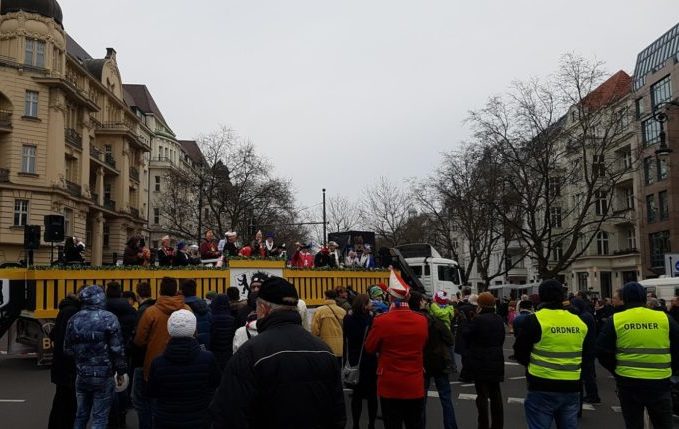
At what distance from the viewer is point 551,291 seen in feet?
18.8

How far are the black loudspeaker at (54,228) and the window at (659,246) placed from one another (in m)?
43.6

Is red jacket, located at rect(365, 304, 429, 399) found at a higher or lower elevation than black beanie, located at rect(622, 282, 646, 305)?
lower

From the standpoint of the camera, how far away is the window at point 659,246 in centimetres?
4666

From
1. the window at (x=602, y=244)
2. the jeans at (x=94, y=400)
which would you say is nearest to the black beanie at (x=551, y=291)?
the jeans at (x=94, y=400)

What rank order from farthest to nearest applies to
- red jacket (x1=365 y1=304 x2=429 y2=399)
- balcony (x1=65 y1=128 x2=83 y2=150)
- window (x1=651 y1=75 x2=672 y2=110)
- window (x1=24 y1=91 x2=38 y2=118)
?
balcony (x1=65 y1=128 x2=83 y2=150) < window (x1=651 y1=75 x2=672 y2=110) < window (x1=24 y1=91 x2=38 y2=118) < red jacket (x1=365 y1=304 x2=429 y2=399)

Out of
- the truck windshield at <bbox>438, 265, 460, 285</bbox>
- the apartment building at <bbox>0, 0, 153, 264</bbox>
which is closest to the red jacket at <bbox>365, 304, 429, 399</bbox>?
the truck windshield at <bbox>438, 265, 460, 285</bbox>

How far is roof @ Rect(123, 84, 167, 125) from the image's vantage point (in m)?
75.6

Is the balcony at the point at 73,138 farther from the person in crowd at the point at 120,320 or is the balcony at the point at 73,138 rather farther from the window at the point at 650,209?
the window at the point at 650,209

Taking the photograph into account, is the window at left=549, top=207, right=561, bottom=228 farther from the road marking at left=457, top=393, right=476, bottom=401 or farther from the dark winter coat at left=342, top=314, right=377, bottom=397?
the dark winter coat at left=342, top=314, right=377, bottom=397

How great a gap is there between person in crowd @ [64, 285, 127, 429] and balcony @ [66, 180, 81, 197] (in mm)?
41694

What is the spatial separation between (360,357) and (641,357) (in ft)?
11.9

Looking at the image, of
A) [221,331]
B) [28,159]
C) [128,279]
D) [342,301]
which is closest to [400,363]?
[221,331]

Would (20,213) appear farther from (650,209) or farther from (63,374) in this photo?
(650,209)

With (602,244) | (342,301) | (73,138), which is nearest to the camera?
(342,301)
